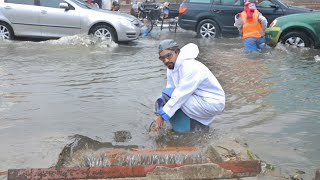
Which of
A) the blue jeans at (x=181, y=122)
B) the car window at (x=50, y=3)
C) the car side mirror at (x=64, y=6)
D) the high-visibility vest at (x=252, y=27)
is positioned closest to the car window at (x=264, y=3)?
the high-visibility vest at (x=252, y=27)

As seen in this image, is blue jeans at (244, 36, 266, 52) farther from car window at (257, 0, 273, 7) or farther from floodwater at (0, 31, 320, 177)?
car window at (257, 0, 273, 7)

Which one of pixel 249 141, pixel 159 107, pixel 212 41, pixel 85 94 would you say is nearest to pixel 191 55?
pixel 159 107

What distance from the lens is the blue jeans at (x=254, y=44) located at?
11914mm

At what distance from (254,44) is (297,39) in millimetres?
1280

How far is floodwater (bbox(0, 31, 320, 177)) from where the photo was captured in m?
5.03

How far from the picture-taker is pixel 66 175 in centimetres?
344

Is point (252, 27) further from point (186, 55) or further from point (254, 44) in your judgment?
point (186, 55)

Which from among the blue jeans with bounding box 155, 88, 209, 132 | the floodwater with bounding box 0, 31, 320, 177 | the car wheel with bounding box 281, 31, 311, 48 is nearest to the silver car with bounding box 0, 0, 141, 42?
the floodwater with bounding box 0, 31, 320, 177

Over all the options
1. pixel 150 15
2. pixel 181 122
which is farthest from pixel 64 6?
pixel 181 122

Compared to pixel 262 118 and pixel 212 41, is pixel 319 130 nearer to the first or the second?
pixel 262 118

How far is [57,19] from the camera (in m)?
13.2

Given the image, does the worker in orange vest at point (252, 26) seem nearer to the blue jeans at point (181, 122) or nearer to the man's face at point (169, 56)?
the blue jeans at point (181, 122)

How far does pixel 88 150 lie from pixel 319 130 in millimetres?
2805

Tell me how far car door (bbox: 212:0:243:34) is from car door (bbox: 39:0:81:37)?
190 inches
